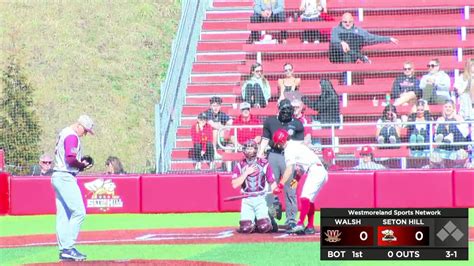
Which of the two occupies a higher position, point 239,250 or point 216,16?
point 216,16

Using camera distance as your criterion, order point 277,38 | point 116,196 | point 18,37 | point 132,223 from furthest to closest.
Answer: point 18,37
point 277,38
point 116,196
point 132,223

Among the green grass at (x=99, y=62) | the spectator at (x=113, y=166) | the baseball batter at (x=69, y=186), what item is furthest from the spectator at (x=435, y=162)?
the baseball batter at (x=69, y=186)

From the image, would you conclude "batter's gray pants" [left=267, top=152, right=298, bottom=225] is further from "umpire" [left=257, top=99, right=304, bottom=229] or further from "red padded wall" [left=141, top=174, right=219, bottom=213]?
"red padded wall" [left=141, top=174, right=219, bottom=213]

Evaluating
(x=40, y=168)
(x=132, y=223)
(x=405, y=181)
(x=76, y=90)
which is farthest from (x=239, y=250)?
(x=76, y=90)

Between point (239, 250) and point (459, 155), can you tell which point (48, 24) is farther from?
point (239, 250)

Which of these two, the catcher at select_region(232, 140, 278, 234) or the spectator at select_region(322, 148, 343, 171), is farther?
the spectator at select_region(322, 148, 343, 171)

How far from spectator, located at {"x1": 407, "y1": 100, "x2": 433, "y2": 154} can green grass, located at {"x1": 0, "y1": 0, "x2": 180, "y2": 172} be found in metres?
7.01

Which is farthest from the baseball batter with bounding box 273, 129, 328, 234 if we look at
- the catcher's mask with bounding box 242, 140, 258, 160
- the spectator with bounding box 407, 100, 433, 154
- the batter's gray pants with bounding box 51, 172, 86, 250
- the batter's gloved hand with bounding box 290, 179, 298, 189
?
the spectator with bounding box 407, 100, 433, 154

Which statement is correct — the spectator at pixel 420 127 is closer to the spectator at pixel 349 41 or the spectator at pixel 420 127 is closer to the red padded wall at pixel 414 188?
the red padded wall at pixel 414 188

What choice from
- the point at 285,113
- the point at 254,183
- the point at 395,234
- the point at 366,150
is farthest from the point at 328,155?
the point at 395,234

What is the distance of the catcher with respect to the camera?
16.0 metres

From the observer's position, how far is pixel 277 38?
1000 inches

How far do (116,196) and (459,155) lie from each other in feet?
16.6

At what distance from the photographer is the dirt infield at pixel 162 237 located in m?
15.9
